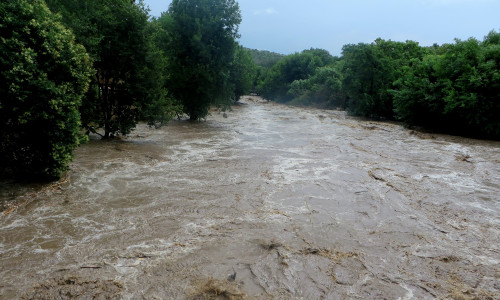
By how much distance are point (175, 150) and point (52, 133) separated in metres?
6.30

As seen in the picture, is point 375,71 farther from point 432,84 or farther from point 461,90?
point 461,90

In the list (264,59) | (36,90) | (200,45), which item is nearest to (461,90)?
(200,45)

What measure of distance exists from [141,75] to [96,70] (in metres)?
2.70

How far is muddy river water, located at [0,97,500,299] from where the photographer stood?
14.8ft

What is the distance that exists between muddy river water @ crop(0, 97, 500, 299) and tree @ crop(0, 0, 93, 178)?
86cm

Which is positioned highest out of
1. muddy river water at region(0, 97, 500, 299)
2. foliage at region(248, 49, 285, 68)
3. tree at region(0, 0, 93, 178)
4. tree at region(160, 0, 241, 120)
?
foliage at region(248, 49, 285, 68)

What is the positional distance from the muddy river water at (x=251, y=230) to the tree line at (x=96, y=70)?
145 cm

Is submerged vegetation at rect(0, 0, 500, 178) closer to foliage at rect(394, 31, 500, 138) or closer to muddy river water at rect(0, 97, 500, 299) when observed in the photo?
foliage at rect(394, 31, 500, 138)

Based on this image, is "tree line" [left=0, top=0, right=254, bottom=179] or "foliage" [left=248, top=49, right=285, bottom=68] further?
"foliage" [left=248, top=49, right=285, bottom=68]

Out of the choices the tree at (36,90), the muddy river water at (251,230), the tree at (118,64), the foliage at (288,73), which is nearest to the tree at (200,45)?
the tree at (118,64)

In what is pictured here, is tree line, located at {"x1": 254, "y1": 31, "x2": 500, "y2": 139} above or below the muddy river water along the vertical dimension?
above

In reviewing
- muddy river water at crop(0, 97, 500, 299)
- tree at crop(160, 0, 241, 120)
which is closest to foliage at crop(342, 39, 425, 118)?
tree at crop(160, 0, 241, 120)

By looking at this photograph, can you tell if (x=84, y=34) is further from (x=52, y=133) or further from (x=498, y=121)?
(x=498, y=121)

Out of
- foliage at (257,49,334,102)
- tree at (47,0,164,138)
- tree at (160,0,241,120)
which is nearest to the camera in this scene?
tree at (47,0,164,138)
